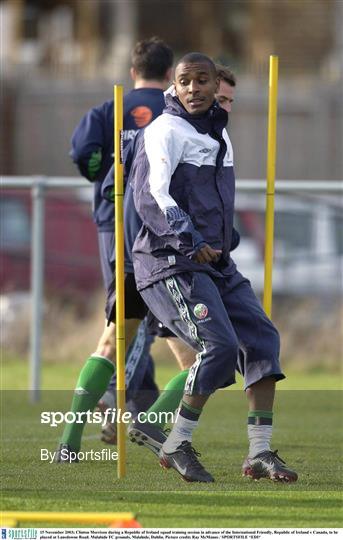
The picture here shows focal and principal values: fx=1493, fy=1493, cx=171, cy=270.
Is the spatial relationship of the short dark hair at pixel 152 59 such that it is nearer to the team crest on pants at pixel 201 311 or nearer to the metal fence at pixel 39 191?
the team crest on pants at pixel 201 311

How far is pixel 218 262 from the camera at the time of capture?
7066 millimetres

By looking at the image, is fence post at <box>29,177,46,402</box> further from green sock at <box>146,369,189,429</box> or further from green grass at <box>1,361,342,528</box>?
green sock at <box>146,369,189,429</box>

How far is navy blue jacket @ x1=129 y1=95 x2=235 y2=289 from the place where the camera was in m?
6.84

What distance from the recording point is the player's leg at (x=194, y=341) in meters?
6.77

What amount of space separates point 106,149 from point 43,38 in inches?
963

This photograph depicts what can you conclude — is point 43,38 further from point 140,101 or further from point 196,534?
point 196,534

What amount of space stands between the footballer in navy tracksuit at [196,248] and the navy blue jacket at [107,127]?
1296 mm

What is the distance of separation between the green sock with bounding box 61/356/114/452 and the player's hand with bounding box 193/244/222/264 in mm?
1437

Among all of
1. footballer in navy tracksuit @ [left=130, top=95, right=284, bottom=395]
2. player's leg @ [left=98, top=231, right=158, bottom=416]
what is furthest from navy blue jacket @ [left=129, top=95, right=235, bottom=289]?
player's leg @ [left=98, top=231, right=158, bottom=416]

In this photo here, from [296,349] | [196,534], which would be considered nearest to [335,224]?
[296,349]

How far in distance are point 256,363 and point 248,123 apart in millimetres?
22029

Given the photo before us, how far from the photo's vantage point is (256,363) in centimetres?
705

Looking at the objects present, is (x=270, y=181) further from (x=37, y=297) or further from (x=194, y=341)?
(x=37, y=297)

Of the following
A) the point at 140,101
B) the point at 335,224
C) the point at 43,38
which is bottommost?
the point at 335,224
